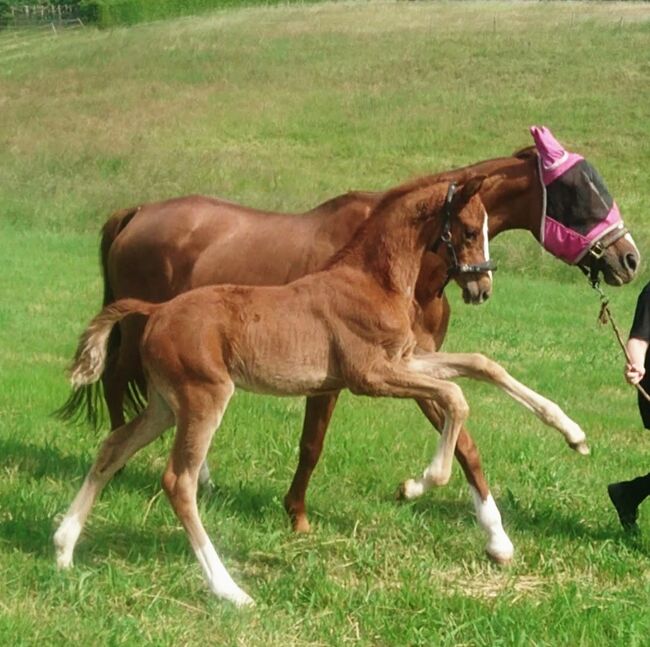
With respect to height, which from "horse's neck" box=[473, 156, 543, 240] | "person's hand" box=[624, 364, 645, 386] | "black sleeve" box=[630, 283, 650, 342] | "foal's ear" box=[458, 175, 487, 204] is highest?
"foal's ear" box=[458, 175, 487, 204]

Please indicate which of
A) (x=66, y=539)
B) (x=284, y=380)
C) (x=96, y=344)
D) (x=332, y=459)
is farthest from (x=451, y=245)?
(x=332, y=459)

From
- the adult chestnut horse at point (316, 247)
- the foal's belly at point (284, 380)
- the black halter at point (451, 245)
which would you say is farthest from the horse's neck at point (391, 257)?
the foal's belly at point (284, 380)

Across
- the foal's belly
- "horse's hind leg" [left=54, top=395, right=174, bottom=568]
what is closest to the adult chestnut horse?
the foal's belly

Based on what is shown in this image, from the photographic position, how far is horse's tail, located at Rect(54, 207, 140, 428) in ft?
26.1

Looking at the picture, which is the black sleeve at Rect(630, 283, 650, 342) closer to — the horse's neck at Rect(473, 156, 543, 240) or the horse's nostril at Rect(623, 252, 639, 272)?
the horse's nostril at Rect(623, 252, 639, 272)

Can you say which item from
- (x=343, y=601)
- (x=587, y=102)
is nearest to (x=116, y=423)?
(x=343, y=601)

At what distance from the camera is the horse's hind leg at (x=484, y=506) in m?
5.89

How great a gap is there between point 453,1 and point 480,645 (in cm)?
6159

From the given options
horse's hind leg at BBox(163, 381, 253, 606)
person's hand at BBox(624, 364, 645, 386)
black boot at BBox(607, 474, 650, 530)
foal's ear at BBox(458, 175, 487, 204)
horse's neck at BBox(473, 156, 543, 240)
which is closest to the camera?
horse's hind leg at BBox(163, 381, 253, 606)

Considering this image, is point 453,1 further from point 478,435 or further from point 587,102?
point 478,435

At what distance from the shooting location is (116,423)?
26.3 ft

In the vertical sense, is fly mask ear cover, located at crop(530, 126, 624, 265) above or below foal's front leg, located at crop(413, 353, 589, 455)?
above

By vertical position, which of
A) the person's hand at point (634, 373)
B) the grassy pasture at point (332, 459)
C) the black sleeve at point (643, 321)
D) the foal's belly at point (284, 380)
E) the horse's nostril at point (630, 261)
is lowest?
the grassy pasture at point (332, 459)

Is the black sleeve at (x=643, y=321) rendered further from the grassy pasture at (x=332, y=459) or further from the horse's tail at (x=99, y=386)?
the horse's tail at (x=99, y=386)
